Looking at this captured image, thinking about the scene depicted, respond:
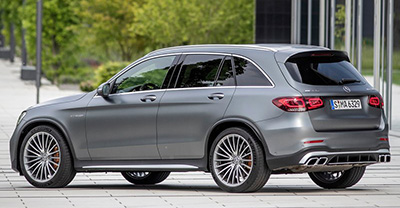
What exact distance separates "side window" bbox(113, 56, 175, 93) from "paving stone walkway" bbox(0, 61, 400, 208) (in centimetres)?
109

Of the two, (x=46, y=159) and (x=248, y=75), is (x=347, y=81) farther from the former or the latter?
(x=46, y=159)

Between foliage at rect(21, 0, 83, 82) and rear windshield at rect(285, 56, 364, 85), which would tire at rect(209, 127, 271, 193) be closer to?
rear windshield at rect(285, 56, 364, 85)

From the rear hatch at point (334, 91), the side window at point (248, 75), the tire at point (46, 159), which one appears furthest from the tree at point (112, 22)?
the rear hatch at point (334, 91)

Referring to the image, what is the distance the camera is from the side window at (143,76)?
11078 mm

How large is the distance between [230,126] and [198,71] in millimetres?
771

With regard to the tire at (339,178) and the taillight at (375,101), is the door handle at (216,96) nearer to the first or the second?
the taillight at (375,101)

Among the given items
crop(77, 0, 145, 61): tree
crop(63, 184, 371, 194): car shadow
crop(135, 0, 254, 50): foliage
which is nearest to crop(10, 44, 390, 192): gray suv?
crop(63, 184, 371, 194): car shadow

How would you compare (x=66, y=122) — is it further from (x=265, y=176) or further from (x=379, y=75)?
(x=379, y=75)

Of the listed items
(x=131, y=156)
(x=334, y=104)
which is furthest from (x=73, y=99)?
(x=334, y=104)

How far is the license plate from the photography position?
33.2 feet

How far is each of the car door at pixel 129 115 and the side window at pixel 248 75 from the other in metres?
0.81

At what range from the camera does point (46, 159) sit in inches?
451

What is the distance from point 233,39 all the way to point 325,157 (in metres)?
42.0

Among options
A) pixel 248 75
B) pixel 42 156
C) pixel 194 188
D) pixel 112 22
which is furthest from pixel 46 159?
pixel 112 22
